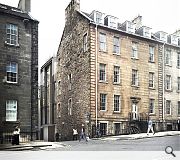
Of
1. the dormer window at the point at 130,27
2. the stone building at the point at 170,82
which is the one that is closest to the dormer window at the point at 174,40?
the stone building at the point at 170,82

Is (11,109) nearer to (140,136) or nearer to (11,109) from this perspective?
(11,109)

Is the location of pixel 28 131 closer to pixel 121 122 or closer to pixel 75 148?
pixel 75 148

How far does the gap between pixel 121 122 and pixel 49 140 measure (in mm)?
403

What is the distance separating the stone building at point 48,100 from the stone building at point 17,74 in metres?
0.07

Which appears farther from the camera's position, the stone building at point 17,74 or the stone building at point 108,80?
the stone building at point 108,80

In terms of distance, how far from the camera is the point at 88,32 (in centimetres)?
191

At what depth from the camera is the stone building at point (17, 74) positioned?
57.4 inches

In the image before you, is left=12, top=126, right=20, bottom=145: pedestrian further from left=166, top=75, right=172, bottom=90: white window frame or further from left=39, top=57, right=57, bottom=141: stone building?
left=166, top=75, right=172, bottom=90: white window frame

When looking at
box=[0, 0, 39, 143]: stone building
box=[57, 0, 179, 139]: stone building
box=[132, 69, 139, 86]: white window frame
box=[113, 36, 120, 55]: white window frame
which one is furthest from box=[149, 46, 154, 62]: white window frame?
box=[0, 0, 39, 143]: stone building

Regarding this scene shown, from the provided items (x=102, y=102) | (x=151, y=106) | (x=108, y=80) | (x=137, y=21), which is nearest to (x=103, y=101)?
(x=102, y=102)

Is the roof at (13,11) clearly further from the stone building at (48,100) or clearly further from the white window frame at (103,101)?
the white window frame at (103,101)

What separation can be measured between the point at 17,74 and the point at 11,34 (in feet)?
0.64

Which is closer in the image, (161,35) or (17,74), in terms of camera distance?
(17,74)

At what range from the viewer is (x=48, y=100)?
5.38 ft
